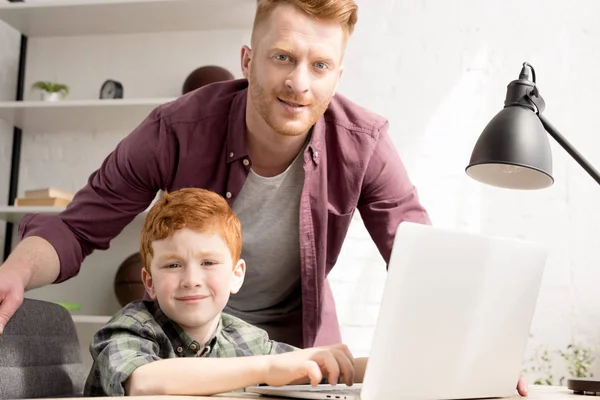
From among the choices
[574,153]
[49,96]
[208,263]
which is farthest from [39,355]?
[49,96]

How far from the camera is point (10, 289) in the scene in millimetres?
1317

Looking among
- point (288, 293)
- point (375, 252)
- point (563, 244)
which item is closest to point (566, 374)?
point (563, 244)

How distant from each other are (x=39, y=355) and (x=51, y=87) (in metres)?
2.19

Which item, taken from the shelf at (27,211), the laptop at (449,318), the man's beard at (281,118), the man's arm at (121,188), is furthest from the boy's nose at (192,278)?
the shelf at (27,211)

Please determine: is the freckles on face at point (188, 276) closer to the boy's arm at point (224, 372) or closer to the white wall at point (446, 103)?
the boy's arm at point (224, 372)

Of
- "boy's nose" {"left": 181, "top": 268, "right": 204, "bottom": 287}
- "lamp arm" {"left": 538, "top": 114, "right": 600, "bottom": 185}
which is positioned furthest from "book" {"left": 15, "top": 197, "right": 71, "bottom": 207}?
"lamp arm" {"left": 538, "top": 114, "right": 600, "bottom": 185}

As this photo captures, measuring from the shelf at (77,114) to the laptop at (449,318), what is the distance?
2.13m

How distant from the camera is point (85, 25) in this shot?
3.38 m

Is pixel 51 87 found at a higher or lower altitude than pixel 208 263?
higher

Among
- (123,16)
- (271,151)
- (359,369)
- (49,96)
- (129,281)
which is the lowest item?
(129,281)

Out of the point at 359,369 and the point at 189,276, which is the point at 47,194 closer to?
the point at 189,276

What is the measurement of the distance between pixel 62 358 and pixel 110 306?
1963 mm

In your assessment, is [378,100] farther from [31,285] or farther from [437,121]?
[31,285]

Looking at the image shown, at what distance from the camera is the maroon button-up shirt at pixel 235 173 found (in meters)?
1.77
